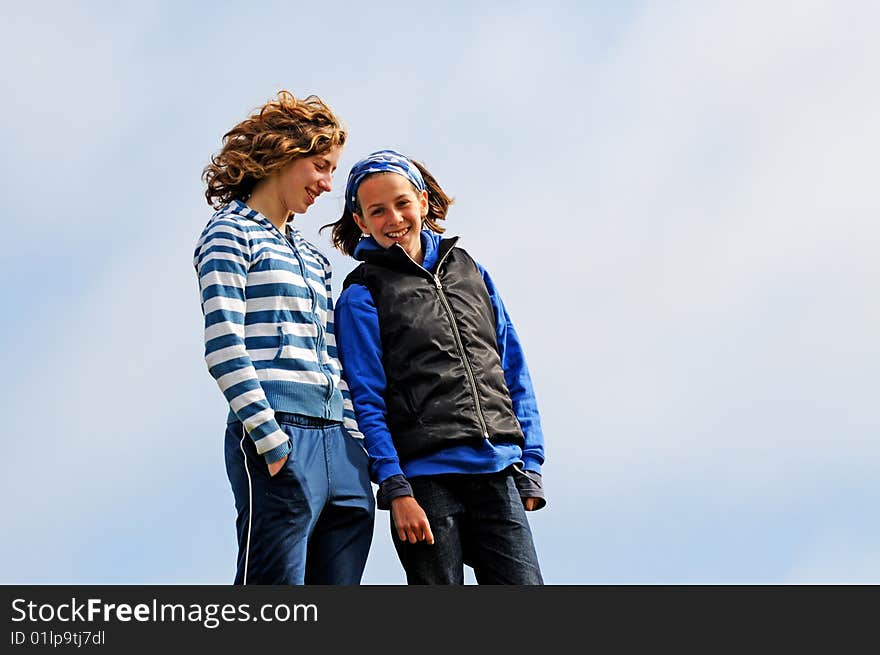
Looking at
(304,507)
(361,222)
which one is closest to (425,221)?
(361,222)

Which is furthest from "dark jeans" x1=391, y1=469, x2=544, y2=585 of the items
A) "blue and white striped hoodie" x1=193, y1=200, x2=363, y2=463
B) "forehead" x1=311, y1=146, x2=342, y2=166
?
"forehead" x1=311, y1=146, x2=342, y2=166

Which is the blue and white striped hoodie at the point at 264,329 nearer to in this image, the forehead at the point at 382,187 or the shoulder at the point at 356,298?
the shoulder at the point at 356,298

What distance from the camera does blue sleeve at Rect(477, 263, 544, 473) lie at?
16.8ft

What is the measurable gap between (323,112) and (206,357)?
138cm

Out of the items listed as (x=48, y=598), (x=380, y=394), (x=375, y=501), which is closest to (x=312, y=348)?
(x=380, y=394)

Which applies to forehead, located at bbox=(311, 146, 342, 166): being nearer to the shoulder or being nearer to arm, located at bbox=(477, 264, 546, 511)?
the shoulder

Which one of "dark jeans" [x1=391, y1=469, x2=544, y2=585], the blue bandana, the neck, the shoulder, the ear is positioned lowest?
"dark jeans" [x1=391, y1=469, x2=544, y2=585]

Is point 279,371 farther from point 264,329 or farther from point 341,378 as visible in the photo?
point 341,378

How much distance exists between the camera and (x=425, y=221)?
18.2 feet

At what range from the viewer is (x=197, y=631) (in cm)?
405

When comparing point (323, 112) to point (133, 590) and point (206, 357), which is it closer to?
point (206, 357)

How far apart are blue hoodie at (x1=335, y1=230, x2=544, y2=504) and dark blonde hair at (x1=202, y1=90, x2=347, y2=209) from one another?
512mm

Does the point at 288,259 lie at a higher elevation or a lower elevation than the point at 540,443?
higher

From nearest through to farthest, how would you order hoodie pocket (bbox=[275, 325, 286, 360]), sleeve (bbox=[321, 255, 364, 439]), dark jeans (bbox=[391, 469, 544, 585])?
hoodie pocket (bbox=[275, 325, 286, 360]), dark jeans (bbox=[391, 469, 544, 585]), sleeve (bbox=[321, 255, 364, 439])
